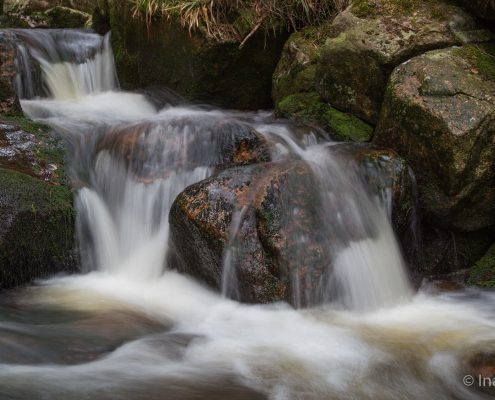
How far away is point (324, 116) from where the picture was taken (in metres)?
6.16

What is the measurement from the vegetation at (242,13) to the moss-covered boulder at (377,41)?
3.98ft

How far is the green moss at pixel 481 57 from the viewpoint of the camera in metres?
5.01

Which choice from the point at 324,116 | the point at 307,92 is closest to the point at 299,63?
the point at 307,92

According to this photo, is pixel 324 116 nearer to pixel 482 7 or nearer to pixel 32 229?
pixel 482 7

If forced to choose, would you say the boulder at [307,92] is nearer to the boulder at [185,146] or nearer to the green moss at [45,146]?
the boulder at [185,146]

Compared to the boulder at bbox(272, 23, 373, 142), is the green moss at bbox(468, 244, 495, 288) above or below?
below

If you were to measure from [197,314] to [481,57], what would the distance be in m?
3.61

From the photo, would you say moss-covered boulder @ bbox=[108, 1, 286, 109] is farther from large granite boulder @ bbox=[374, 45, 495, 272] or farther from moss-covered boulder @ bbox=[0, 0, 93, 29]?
moss-covered boulder @ bbox=[0, 0, 93, 29]

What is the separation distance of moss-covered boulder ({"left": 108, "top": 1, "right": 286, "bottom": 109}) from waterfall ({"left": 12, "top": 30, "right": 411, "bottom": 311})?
0.90m

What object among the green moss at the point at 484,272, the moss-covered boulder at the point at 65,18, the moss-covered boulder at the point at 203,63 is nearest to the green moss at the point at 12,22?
the moss-covered boulder at the point at 65,18

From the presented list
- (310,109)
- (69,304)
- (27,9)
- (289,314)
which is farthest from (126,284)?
(27,9)

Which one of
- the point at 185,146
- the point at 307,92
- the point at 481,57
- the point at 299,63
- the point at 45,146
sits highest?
the point at 481,57

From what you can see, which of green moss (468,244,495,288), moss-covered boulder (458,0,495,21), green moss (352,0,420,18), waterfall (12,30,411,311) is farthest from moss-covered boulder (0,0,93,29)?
green moss (468,244,495,288)

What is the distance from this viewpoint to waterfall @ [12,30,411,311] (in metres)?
4.30
